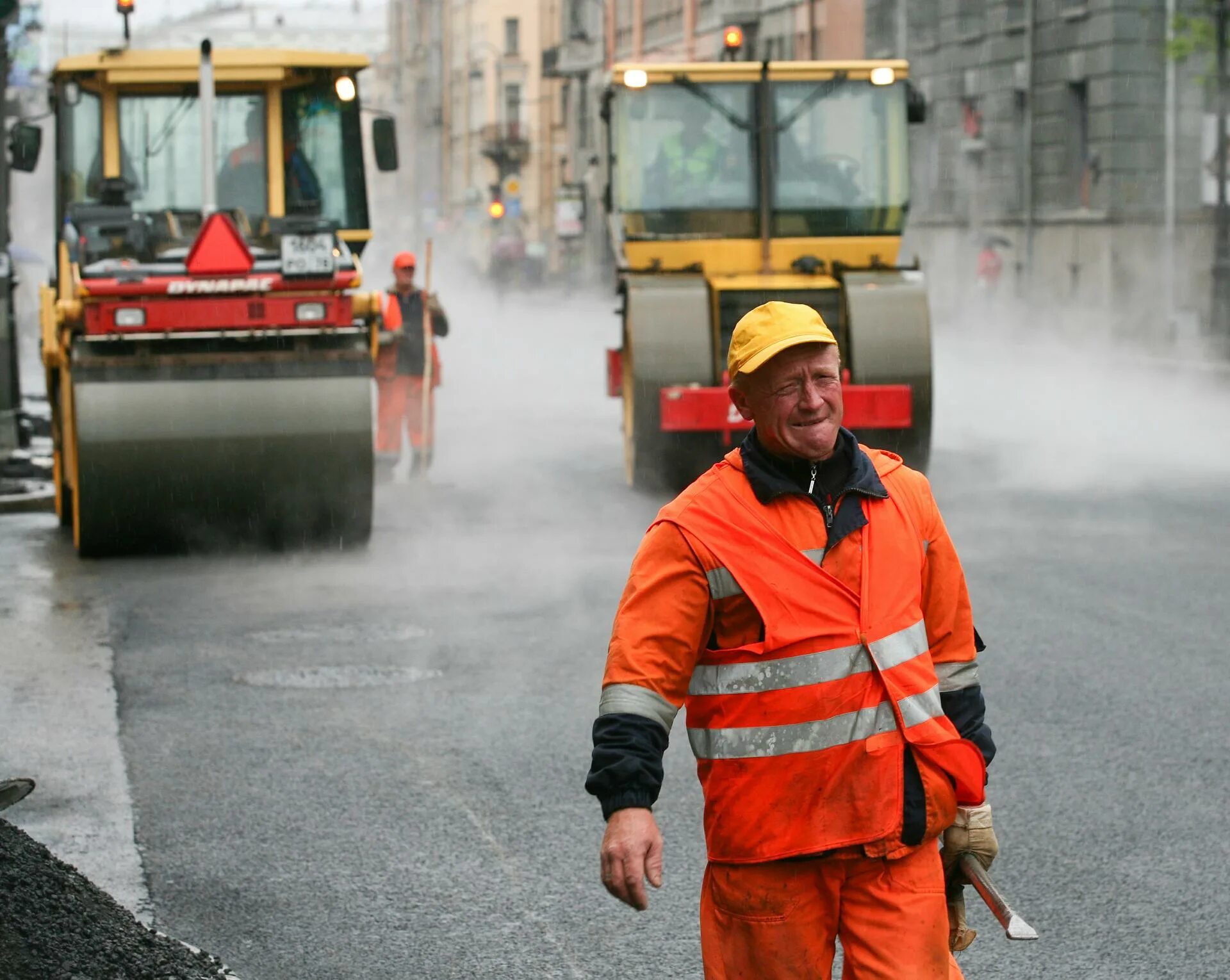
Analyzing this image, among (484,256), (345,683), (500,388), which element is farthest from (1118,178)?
(484,256)

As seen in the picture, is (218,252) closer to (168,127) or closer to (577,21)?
(168,127)

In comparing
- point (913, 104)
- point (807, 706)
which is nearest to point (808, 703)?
point (807, 706)

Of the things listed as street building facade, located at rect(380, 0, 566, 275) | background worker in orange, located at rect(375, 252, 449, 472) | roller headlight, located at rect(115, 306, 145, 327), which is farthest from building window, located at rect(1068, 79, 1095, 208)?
street building facade, located at rect(380, 0, 566, 275)

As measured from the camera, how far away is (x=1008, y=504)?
1460 cm

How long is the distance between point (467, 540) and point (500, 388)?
14607 millimetres

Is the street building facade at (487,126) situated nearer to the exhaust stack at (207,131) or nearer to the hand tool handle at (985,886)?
the exhaust stack at (207,131)

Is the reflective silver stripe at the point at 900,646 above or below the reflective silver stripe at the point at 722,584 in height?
below

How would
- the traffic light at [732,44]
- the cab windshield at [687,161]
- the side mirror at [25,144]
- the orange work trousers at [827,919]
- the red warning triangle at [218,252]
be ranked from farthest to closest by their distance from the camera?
1. the traffic light at [732,44]
2. the cab windshield at [687,161]
3. the side mirror at [25,144]
4. the red warning triangle at [218,252]
5. the orange work trousers at [827,919]

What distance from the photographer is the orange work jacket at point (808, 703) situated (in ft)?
12.3

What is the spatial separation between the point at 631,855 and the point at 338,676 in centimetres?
565

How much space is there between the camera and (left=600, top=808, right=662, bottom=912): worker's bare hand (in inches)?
141

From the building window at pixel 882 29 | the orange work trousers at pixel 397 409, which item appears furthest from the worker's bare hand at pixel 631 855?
the building window at pixel 882 29

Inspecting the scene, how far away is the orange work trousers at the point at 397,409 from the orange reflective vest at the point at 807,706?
13.1 metres

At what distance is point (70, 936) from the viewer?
5031mm
